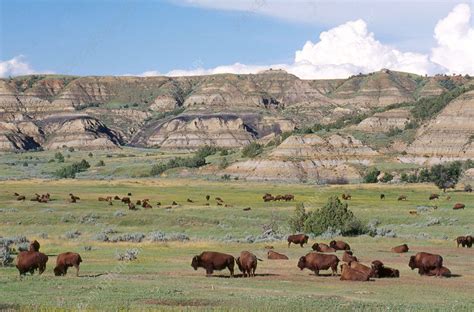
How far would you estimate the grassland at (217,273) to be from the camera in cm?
2192

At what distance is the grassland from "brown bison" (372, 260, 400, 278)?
624 millimetres

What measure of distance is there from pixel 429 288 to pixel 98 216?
39713 mm

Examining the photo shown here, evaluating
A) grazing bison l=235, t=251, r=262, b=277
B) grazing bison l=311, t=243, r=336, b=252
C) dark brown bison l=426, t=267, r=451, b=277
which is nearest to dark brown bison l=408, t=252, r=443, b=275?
dark brown bison l=426, t=267, r=451, b=277

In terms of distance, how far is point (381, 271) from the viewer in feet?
97.7

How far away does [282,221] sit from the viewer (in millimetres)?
63812

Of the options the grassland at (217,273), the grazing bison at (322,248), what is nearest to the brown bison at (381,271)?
the grassland at (217,273)

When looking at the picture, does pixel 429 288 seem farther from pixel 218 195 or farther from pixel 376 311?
pixel 218 195

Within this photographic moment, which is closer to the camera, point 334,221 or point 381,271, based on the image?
point 381,271

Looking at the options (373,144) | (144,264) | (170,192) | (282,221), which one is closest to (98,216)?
(282,221)

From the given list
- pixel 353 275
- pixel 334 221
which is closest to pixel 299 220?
pixel 334 221

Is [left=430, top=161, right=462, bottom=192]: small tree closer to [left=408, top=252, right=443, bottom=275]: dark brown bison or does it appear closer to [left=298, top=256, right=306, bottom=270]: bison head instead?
[left=408, top=252, right=443, bottom=275]: dark brown bison

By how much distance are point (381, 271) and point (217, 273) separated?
21.8 ft

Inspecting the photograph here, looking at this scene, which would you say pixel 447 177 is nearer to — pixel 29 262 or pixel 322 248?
pixel 322 248

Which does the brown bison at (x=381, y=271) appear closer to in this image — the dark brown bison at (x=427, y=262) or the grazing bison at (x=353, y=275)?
the grazing bison at (x=353, y=275)
